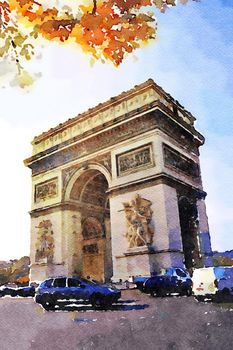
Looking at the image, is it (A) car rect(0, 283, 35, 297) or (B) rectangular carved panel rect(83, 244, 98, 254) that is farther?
(B) rectangular carved panel rect(83, 244, 98, 254)

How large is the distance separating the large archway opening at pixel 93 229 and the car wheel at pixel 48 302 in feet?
35.9

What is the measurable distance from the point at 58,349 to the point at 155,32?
5.35m

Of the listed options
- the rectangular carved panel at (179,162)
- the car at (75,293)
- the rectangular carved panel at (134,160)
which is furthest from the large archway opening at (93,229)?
the car at (75,293)

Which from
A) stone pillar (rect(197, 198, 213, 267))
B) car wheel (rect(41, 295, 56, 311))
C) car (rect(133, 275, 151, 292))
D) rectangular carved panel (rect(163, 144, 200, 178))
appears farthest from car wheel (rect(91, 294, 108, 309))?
stone pillar (rect(197, 198, 213, 267))

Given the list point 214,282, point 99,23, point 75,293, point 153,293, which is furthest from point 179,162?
point 99,23

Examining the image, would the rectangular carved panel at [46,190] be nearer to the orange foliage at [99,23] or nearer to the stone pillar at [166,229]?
the stone pillar at [166,229]

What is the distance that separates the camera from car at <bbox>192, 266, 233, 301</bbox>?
10.9 meters

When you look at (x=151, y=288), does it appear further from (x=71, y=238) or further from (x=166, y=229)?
(x=71, y=238)

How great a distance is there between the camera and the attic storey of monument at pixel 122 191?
1834 cm

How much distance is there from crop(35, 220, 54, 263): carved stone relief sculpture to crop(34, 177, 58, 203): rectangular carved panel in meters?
2.01

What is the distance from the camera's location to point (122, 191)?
2002 centimetres

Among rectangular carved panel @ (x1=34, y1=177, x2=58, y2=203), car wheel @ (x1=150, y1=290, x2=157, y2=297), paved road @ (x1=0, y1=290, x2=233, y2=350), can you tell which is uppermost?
rectangular carved panel @ (x1=34, y1=177, x2=58, y2=203)

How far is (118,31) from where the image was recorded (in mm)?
3488

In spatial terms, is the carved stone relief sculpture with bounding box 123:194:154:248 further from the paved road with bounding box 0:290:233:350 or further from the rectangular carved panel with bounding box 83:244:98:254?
the paved road with bounding box 0:290:233:350
